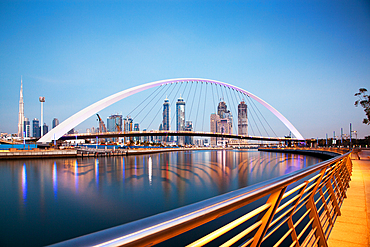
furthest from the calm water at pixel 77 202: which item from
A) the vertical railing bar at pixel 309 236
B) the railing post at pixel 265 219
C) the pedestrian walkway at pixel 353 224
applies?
the railing post at pixel 265 219

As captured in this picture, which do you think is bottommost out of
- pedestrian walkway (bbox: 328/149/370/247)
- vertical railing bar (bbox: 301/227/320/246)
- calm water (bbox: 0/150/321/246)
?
calm water (bbox: 0/150/321/246)

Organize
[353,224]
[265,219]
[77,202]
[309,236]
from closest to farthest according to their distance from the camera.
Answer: [265,219] → [309,236] → [353,224] → [77,202]

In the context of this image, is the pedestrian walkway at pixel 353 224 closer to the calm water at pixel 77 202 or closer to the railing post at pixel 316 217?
the railing post at pixel 316 217

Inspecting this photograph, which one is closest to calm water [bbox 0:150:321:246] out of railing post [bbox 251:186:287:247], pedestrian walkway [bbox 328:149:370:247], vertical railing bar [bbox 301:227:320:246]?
pedestrian walkway [bbox 328:149:370:247]

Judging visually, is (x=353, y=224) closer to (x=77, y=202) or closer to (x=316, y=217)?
(x=316, y=217)

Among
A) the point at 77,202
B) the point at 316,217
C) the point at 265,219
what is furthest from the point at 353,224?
the point at 77,202

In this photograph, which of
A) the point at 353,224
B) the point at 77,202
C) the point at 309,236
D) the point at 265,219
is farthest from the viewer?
the point at 77,202

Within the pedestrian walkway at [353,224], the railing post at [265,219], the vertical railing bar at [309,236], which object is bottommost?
the pedestrian walkway at [353,224]

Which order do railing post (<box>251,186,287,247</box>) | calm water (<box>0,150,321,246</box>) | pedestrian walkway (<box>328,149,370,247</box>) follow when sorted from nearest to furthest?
railing post (<box>251,186,287,247</box>) < pedestrian walkway (<box>328,149,370,247</box>) < calm water (<box>0,150,321,246</box>)

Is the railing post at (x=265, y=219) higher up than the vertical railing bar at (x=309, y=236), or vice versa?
the railing post at (x=265, y=219)

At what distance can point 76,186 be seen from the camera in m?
16.3

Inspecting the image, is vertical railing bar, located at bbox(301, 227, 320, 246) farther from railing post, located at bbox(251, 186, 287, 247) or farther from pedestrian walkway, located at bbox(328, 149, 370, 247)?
railing post, located at bbox(251, 186, 287, 247)

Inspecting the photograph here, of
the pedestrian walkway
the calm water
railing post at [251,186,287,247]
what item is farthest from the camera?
the calm water

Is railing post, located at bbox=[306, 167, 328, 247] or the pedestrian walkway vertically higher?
railing post, located at bbox=[306, 167, 328, 247]
